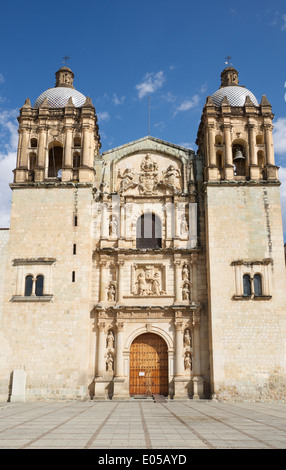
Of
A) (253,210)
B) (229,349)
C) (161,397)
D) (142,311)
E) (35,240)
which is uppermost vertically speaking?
(253,210)

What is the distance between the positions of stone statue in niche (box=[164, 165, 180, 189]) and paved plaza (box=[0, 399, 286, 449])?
1154 cm

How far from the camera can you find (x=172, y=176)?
25.0 metres

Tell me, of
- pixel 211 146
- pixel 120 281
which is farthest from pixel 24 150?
pixel 211 146

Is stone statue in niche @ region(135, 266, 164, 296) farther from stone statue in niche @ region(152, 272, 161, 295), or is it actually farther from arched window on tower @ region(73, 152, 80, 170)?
arched window on tower @ region(73, 152, 80, 170)

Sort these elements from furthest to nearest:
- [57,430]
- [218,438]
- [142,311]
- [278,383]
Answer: [142,311] → [278,383] → [57,430] → [218,438]

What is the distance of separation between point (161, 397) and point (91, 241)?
821cm

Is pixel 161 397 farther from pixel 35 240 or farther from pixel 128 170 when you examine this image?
pixel 128 170

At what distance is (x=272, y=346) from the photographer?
2130cm

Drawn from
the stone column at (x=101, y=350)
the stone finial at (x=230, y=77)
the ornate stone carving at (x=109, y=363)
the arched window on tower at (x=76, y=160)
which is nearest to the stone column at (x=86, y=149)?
the arched window on tower at (x=76, y=160)

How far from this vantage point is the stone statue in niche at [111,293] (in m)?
23.2

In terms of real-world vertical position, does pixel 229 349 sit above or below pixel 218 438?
above

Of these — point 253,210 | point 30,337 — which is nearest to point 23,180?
point 30,337

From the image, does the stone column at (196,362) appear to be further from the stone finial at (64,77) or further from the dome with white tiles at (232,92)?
the stone finial at (64,77)

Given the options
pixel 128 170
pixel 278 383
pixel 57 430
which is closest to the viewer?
pixel 57 430
